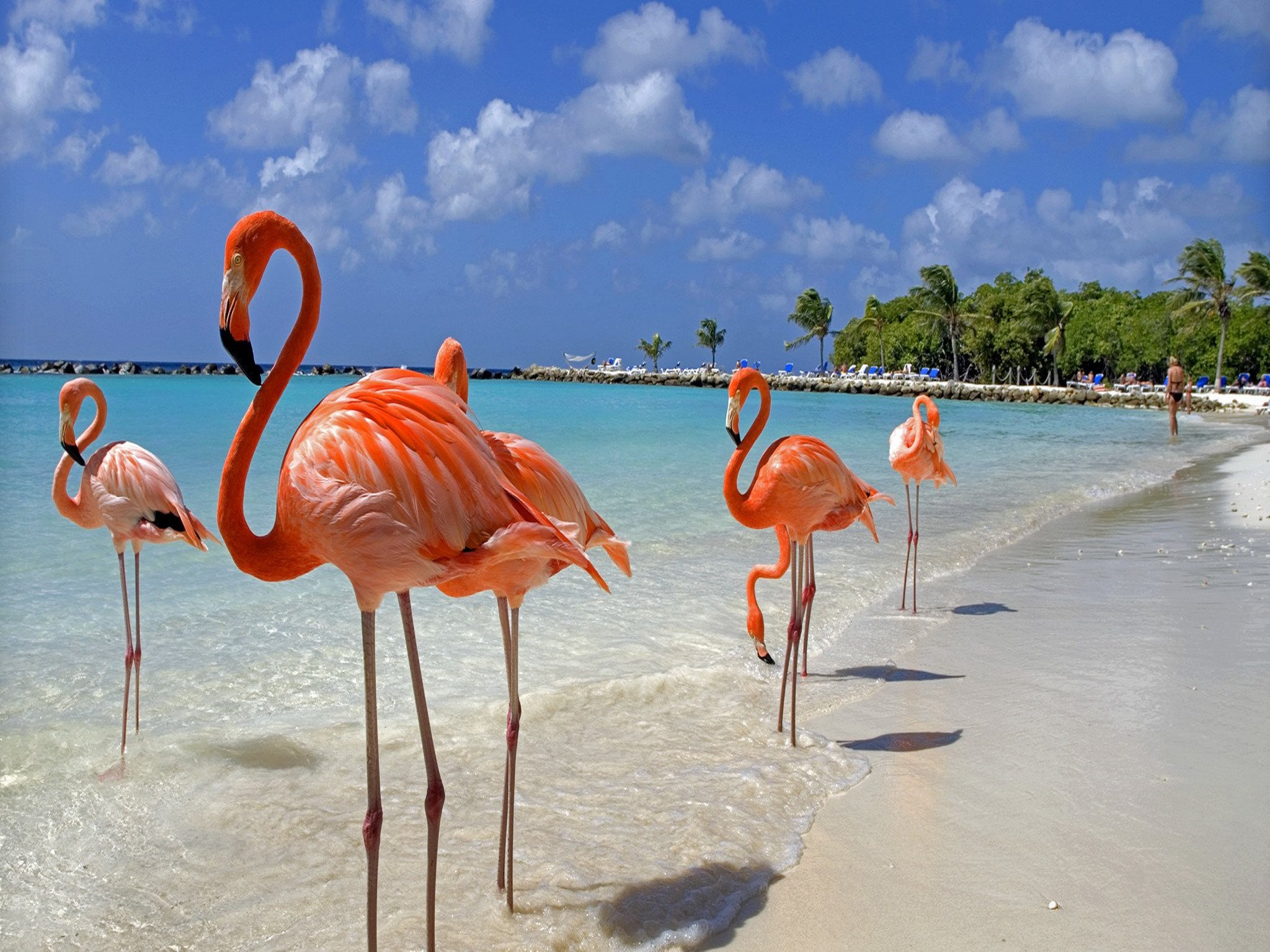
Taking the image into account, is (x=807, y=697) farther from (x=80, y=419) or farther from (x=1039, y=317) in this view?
(x=1039, y=317)

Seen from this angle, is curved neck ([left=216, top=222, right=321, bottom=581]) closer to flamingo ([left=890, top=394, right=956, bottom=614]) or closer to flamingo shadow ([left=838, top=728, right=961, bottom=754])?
flamingo shadow ([left=838, top=728, right=961, bottom=754])

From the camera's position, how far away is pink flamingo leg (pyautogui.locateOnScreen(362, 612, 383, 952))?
260 centimetres

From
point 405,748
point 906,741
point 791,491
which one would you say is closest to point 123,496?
point 405,748

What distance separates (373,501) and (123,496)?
10.3 feet

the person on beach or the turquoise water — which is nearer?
the turquoise water

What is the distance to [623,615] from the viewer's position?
7.07 m

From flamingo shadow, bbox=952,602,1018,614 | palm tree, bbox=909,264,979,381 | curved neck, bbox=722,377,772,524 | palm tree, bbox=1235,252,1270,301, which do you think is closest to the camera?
curved neck, bbox=722,377,772,524

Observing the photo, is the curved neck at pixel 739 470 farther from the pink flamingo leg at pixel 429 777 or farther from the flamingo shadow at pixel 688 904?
the pink flamingo leg at pixel 429 777

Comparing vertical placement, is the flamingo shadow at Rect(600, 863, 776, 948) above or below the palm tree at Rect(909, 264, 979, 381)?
below

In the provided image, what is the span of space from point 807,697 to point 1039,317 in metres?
59.6

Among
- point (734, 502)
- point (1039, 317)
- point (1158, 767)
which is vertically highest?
point (1039, 317)

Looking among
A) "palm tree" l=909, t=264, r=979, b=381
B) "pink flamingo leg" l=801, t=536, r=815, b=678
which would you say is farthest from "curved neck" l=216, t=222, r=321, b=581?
"palm tree" l=909, t=264, r=979, b=381

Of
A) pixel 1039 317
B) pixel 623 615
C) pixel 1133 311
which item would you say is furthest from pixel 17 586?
pixel 1133 311

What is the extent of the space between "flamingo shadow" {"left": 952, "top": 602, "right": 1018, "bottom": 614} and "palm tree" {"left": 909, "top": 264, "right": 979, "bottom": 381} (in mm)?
57779
